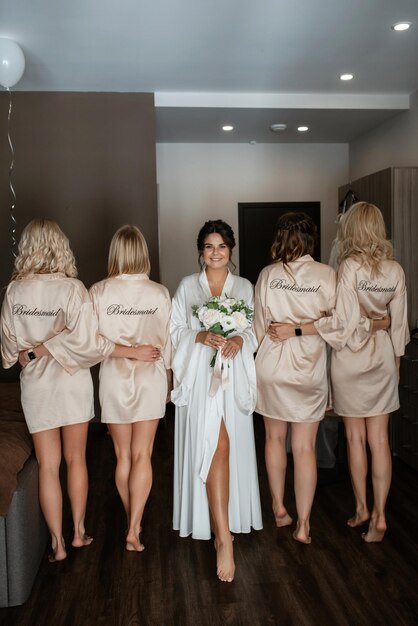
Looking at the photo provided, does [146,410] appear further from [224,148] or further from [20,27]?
[224,148]

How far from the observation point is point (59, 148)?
4.91 meters

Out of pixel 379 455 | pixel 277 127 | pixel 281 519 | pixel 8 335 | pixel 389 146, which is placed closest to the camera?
pixel 8 335

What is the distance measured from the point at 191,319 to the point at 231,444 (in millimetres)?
684

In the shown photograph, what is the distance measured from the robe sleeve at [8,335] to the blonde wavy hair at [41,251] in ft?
0.51

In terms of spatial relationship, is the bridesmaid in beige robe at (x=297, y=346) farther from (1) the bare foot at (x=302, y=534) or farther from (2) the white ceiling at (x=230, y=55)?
(2) the white ceiling at (x=230, y=55)

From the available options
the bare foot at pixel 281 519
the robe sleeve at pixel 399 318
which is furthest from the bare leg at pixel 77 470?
the robe sleeve at pixel 399 318

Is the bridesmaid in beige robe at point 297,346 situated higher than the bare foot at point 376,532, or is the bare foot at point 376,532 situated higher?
the bridesmaid in beige robe at point 297,346

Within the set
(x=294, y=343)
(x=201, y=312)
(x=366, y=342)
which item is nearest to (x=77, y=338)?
(x=201, y=312)

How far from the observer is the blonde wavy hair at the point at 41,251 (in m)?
2.72

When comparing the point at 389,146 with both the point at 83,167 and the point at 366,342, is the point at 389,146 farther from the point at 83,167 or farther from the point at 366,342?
the point at 366,342

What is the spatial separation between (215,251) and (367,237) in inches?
31.2

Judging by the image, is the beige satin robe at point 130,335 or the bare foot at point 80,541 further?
the bare foot at point 80,541

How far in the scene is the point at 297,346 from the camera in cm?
298

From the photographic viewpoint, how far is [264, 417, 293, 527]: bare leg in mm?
3129
